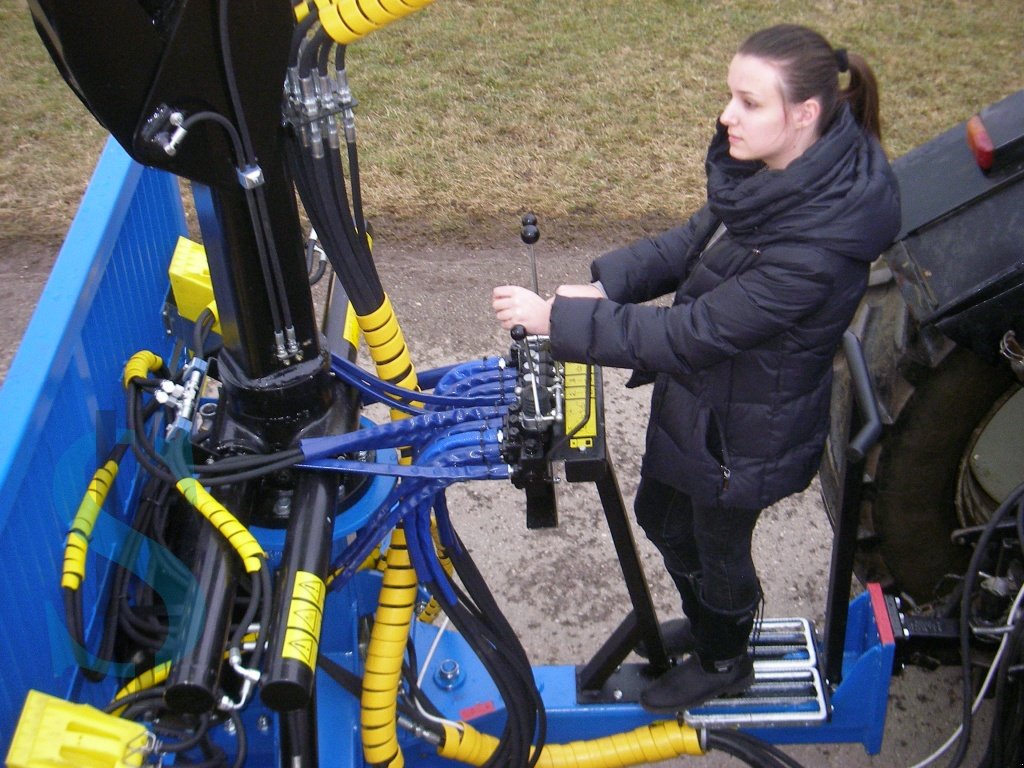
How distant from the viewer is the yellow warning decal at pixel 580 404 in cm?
171

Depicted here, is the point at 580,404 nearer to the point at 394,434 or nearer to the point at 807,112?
the point at 394,434

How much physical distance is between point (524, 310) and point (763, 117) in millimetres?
503

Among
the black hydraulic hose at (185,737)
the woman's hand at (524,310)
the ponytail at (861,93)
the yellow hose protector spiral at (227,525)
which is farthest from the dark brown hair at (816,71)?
the black hydraulic hose at (185,737)

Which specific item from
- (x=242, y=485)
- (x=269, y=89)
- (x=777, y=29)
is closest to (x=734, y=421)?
(x=777, y=29)

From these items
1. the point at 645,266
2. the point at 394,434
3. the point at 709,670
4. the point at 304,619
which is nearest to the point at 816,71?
the point at 645,266

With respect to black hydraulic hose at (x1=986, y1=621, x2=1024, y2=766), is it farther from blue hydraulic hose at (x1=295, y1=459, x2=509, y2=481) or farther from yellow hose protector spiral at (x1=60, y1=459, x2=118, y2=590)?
yellow hose protector spiral at (x1=60, y1=459, x2=118, y2=590)

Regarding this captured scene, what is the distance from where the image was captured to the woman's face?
1681 mm

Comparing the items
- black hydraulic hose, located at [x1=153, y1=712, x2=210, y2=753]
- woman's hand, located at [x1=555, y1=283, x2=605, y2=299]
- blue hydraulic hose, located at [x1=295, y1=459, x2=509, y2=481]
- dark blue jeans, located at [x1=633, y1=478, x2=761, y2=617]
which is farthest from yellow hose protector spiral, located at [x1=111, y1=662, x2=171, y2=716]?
dark blue jeans, located at [x1=633, y1=478, x2=761, y2=617]

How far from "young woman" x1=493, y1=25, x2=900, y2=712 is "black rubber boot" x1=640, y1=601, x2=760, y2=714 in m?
0.17

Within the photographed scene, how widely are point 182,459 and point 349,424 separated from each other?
307mm

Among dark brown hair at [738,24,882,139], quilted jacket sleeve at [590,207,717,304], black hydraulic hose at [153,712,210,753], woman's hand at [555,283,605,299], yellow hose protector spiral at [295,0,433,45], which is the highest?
dark brown hair at [738,24,882,139]

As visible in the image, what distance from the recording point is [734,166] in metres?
1.84

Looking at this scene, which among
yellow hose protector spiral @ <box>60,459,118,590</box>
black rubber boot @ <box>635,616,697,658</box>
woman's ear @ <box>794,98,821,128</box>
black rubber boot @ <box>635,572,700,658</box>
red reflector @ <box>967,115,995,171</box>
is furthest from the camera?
black rubber boot @ <box>635,616,697,658</box>

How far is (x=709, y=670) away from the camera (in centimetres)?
227
